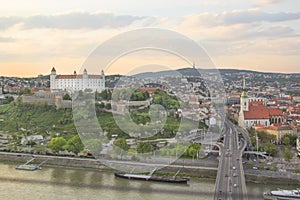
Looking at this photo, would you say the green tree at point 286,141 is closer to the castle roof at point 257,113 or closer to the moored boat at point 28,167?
the castle roof at point 257,113

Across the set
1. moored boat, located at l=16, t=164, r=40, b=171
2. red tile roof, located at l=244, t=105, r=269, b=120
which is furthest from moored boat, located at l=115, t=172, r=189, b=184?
red tile roof, located at l=244, t=105, r=269, b=120

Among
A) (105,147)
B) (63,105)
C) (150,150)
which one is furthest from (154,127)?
(63,105)

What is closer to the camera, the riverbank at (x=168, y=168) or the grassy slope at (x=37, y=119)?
the riverbank at (x=168, y=168)

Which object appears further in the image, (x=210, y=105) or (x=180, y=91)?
(x=210, y=105)

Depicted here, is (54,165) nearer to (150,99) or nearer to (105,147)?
(105,147)

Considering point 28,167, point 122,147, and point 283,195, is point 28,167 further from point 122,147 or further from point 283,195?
point 283,195

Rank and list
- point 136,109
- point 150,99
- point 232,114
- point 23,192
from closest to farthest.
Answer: point 23,192 → point 136,109 → point 150,99 → point 232,114

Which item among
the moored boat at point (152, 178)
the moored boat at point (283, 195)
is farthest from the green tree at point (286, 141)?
the moored boat at point (283, 195)
